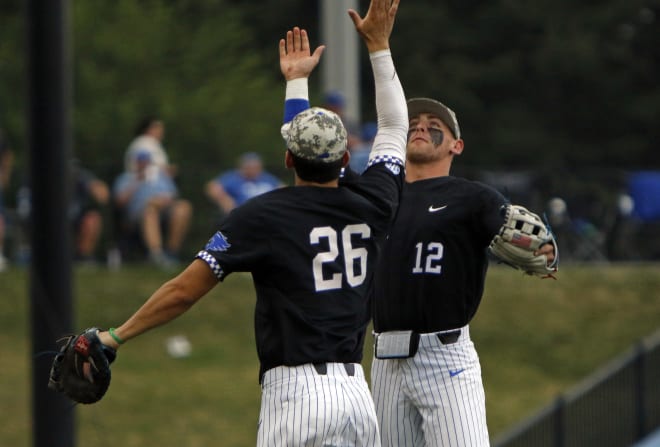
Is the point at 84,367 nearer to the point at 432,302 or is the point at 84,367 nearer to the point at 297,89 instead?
the point at 297,89

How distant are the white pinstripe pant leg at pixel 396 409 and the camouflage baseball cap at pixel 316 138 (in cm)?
143

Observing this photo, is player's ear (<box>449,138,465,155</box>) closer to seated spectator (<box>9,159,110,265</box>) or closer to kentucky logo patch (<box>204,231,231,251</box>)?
kentucky logo patch (<box>204,231,231,251</box>)

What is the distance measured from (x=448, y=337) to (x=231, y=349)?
10.4 metres

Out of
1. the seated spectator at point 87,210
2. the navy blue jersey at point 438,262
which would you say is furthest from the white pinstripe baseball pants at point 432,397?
the seated spectator at point 87,210

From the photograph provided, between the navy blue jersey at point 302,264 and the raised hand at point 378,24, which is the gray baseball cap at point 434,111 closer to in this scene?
the raised hand at point 378,24

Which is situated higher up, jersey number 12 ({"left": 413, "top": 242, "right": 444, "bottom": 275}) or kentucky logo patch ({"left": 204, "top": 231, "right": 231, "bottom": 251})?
kentucky logo patch ({"left": 204, "top": 231, "right": 231, "bottom": 251})

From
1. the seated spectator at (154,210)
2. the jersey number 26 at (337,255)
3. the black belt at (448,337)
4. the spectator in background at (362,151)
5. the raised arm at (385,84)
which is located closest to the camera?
the jersey number 26 at (337,255)

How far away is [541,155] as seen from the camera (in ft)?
146

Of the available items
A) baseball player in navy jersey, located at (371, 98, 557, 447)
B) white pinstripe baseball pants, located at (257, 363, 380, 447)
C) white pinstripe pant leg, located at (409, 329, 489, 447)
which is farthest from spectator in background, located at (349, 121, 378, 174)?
white pinstripe baseball pants, located at (257, 363, 380, 447)

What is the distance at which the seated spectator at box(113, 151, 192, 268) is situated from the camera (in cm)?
1791

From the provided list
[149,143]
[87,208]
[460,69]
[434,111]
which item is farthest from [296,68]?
[460,69]

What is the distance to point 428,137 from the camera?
7.21 meters

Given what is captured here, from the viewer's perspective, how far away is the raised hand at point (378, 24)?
6.67m

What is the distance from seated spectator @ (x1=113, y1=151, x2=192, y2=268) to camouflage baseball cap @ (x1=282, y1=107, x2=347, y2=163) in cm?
1153
